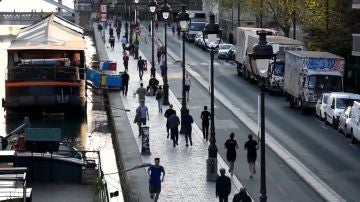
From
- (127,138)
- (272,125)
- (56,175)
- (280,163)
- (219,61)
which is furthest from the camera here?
(219,61)

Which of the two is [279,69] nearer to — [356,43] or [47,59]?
[356,43]

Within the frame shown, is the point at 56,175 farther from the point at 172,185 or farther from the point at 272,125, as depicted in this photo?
the point at 272,125

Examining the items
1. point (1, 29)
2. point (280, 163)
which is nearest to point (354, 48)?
point (280, 163)

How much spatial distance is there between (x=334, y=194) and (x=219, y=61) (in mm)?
54569

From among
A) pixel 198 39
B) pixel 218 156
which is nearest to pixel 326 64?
pixel 218 156

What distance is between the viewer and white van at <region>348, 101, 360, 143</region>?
141 feet

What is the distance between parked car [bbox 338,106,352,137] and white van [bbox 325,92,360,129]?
4.28 ft

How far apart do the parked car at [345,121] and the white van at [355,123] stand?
41 centimetres

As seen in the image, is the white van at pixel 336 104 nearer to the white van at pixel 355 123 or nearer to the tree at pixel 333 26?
the white van at pixel 355 123

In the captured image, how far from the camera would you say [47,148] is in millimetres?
32219

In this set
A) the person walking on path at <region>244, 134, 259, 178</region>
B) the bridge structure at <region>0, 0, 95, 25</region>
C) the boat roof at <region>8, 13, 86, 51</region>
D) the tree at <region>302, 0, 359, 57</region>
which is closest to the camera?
the person walking on path at <region>244, 134, 259, 178</region>

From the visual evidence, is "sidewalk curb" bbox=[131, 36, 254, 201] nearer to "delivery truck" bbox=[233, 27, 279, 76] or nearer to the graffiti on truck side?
"delivery truck" bbox=[233, 27, 279, 76]

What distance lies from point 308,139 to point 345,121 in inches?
81.9

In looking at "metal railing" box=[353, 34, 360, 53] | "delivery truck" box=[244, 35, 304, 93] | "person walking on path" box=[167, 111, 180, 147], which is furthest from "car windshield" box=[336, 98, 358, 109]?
"delivery truck" box=[244, 35, 304, 93]
